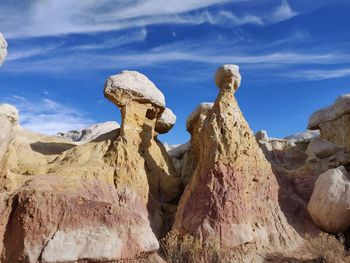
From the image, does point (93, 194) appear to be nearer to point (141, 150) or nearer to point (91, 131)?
point (141, 150)

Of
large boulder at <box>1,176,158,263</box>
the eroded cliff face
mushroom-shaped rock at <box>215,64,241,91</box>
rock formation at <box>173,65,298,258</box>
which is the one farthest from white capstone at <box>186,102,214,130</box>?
large boulder at <box>1,176,158,263</box>

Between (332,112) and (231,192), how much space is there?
9045mm

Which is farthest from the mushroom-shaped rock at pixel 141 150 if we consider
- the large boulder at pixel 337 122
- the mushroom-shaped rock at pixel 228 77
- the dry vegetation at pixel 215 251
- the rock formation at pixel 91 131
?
the large boulder at pixel 337 122

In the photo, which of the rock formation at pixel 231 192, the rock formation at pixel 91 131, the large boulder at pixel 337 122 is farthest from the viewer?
the rock formation at pixel 91 131

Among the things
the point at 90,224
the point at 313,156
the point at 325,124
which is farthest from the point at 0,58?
the point at 325,124

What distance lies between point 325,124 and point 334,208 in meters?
7.54

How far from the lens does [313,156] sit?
1608cm

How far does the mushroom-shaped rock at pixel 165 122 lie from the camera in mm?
16828

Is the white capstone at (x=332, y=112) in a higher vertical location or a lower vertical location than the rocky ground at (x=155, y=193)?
higher

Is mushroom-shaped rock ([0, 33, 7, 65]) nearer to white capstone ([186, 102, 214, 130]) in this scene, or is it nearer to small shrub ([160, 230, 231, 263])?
small shrub ([160, 230, 231, 263])

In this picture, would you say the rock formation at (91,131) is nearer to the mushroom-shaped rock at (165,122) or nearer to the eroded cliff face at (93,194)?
the mushroom-shaped rock at (165,122)

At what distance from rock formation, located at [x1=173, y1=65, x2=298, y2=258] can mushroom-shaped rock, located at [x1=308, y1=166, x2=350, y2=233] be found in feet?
3.18

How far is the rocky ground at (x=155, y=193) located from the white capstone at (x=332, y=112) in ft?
11.2

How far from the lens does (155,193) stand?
47.5ft
